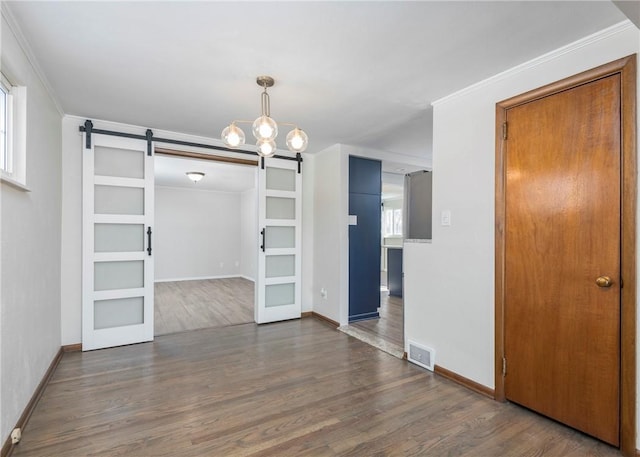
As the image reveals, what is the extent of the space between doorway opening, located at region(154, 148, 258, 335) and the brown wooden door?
4307 mm

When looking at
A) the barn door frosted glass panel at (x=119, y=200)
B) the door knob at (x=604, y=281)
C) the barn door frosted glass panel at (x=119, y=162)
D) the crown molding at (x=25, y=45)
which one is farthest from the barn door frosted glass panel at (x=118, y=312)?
the door knob at (x=604, y=281)

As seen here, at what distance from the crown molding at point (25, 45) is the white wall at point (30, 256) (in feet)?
0.09

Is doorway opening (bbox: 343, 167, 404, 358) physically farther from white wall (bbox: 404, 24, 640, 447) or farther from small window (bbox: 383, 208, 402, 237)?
white wall (bbox: 404, 24, 640, 447)

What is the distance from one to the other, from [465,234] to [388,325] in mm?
2064

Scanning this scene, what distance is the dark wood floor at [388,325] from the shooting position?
3.71 meters

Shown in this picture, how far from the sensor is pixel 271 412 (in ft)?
7.09

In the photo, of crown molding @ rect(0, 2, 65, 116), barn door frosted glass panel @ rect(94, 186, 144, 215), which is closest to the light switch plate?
crown molding @ rect(0, 2, 65, 116)

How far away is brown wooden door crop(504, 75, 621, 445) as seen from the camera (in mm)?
1821

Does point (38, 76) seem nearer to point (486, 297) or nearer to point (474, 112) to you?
point (474, 112)

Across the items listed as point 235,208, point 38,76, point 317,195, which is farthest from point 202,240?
point 38,76

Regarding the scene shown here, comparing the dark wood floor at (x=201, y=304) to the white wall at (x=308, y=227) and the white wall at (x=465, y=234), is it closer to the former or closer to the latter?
the white wall at (x=308, y=227)

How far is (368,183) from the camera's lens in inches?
179

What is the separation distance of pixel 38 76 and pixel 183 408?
2611 mm

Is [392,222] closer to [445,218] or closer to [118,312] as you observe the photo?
[445,218]
